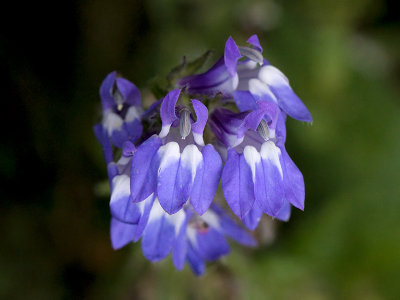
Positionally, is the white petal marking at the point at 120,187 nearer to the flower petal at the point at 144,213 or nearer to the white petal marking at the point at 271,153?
the flower petal at the point at 144,213

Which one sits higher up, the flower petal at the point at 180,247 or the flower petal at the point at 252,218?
the flower petal at the point at 252,218

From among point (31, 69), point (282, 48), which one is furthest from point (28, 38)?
point (282, 48)

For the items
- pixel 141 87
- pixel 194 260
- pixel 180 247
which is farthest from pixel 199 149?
pixel 141 87

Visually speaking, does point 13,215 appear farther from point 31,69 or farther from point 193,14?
point 193,14

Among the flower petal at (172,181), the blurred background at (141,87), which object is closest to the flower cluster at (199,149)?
the flower petal at (172,181)

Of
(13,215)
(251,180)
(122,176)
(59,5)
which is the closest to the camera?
(251,180)

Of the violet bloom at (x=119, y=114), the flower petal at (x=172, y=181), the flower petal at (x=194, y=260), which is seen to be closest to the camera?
the flower petal at (x=172, y=181)

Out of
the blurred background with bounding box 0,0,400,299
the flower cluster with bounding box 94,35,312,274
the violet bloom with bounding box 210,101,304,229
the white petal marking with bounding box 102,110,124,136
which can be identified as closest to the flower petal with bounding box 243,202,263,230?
the flower cluster with bounding box 94,35,312,274
